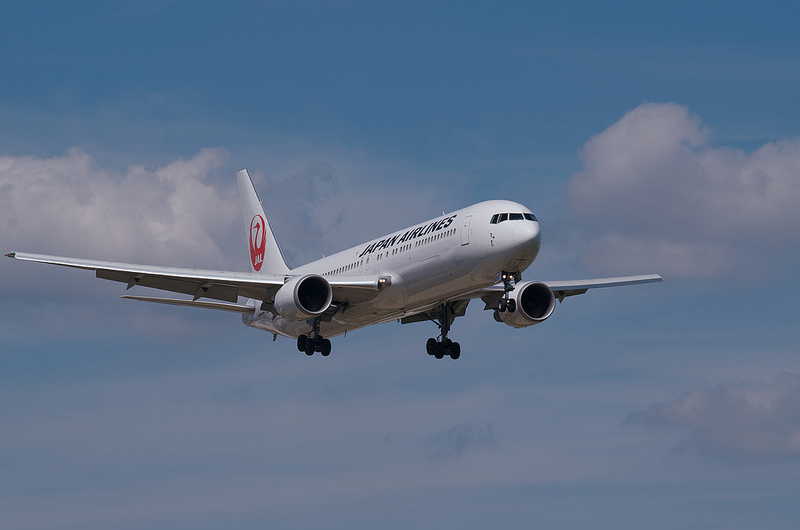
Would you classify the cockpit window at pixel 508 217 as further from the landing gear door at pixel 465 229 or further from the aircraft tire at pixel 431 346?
the aircraft tire at pixel 431 346

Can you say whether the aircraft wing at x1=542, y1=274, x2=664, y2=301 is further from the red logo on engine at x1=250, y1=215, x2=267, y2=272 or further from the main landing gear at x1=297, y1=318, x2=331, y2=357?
the red logo on engine at x1=250, y1=215, x2=267, y2=272

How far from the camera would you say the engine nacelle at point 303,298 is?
144 ft

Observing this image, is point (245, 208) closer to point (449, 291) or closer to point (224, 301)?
point (224, 301)

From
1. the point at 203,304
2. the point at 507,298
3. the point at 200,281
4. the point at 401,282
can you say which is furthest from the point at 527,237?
the point at 203,304

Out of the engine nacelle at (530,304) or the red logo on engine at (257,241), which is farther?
the red logo on engine at (257,241)

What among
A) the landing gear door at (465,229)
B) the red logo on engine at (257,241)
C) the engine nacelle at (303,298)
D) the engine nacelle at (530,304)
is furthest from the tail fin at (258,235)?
the landing gear door at (465,229)

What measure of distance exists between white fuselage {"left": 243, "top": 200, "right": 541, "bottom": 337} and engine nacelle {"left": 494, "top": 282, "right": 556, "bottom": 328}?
3.71 meters

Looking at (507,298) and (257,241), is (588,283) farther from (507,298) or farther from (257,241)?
(257,241)

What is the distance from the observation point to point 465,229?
135 feet

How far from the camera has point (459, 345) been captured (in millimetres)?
50906

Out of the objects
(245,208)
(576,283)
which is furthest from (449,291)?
(245,208)

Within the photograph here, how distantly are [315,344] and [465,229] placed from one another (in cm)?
1070

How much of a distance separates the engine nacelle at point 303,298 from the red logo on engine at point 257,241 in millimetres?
17698

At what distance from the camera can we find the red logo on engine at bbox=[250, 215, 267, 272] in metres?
62.4
